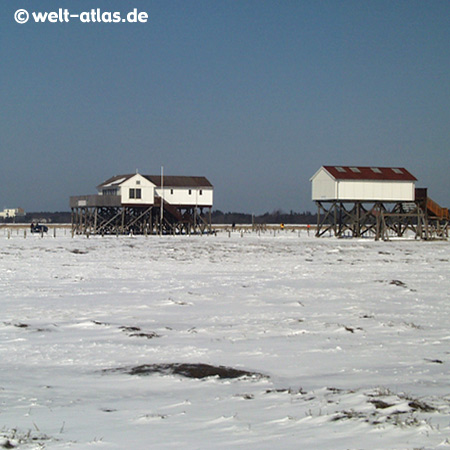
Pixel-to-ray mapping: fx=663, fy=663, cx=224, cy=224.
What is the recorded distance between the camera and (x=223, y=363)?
12.5 meters

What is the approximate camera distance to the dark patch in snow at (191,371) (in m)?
11.6

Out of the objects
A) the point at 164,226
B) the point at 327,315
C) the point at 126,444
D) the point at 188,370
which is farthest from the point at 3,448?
the point at 164,226

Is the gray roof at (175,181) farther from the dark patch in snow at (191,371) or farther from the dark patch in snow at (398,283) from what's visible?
the dark patch in snow at (191,371)

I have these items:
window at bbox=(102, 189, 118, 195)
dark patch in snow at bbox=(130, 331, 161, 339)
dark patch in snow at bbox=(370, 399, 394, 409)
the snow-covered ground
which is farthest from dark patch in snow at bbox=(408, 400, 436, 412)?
window at bbox=(102, 189, 118, 195)

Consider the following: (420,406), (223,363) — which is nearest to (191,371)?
(223,363)

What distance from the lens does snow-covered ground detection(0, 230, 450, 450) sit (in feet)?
27.5

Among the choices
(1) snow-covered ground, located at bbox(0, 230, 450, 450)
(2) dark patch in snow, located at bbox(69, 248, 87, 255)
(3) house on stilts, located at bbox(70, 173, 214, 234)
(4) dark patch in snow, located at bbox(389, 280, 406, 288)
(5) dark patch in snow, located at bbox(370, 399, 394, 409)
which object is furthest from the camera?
(3) house on stilts, located at bbox(70, 173, 214, 234)

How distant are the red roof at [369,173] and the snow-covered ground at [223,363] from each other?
153 ft

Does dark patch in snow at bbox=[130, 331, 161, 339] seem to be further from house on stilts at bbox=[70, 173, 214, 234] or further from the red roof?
house on stilts at bbox=[70, 173, 214, 234]

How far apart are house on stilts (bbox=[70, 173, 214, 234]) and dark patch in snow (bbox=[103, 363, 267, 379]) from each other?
69.1m

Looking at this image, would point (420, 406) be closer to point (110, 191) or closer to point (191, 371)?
point (191, 371)

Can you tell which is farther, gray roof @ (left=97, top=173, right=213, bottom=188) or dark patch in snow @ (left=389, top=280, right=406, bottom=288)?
gray roof @ (left=97, top=173, right=213, bottom=188)

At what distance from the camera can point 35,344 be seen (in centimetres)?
1414

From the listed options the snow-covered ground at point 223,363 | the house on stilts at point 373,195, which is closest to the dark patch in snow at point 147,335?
the snow-covered ground at point 223,363
